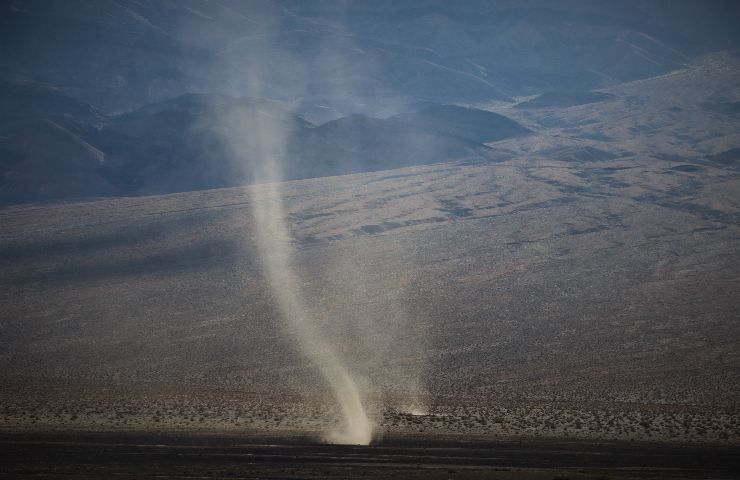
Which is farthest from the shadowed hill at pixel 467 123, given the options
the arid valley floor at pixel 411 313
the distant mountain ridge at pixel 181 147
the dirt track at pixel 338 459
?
the dirt track at pixel 338 459

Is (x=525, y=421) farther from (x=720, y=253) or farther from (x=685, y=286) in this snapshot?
(x=720, y=253)

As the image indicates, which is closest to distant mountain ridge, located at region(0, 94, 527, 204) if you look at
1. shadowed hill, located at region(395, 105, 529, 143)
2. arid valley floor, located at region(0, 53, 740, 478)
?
shadowed hill, located at region(395, 105, 529, 143)

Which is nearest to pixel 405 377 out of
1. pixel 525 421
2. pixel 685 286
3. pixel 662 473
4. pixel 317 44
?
pixel 525 421

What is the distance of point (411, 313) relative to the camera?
90.6ft

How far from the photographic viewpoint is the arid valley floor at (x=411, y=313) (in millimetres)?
17828

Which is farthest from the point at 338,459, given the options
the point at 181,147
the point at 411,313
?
the point at 181,147

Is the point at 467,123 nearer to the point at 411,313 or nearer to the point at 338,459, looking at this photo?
the point at 411,313

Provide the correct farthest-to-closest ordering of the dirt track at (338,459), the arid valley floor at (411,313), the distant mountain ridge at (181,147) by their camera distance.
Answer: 1. the distant mountain ridge at (181,147)
2. the arid valley floor at (411,313)
3. the dirt track at (338,459)

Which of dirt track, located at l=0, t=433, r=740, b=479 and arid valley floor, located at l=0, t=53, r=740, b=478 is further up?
dirt track, located at l=0, t=433, r=740, b=479

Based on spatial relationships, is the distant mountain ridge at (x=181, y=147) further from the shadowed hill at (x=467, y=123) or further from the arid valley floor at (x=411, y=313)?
the arid valley floor at (x=411, y=313)

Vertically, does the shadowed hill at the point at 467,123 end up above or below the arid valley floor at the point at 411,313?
below

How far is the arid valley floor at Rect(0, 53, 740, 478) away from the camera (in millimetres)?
17828

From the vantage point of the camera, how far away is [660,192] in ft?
160

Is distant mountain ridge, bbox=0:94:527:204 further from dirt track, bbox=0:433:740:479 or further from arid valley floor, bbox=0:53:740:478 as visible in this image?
dirt track, bbox=0:433:740:479
